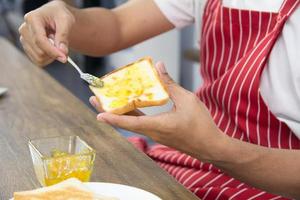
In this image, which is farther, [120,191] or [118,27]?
[118,27]

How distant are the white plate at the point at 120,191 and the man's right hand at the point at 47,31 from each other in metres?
0.43

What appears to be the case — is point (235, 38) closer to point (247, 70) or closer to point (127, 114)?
point (247, 70)

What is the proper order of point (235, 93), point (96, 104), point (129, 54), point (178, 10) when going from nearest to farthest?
point (96, 104) → point (235, 93) → point (178, 10) → point (129, 54)

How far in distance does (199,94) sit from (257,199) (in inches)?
14.5

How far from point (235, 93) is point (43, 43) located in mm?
431

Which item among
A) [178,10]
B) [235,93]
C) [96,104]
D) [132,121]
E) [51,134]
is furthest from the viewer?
[178,10]

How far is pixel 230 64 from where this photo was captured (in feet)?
4.73

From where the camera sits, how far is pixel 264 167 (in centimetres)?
113

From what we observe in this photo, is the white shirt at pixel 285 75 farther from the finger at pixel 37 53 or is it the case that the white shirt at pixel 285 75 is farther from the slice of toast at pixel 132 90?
the finger at pixel 37 53

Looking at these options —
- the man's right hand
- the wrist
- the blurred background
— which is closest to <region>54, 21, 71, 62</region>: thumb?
the man's right hand

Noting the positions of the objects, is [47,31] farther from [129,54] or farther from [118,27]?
[129,54]

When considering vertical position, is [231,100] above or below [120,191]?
below

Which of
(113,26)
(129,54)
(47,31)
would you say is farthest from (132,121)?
(129,54)

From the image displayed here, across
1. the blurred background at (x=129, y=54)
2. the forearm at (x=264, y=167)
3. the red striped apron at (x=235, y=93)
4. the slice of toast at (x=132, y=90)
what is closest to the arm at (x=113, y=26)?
the red striped apron at (x=235, y=93)
